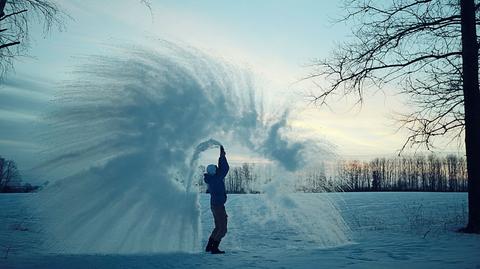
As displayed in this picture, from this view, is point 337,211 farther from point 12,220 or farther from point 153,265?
point 12,220

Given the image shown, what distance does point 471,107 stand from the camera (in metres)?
11.1

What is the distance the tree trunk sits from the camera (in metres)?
11.1

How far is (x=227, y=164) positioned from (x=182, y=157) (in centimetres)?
136

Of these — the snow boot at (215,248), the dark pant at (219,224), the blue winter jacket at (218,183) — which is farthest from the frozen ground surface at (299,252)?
the blue winter jacket at (218,183)

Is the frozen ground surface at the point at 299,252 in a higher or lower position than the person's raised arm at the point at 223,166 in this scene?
lower

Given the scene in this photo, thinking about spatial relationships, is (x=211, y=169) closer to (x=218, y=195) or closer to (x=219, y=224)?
(x=218, y=195)

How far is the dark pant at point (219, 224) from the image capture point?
8641 millimetres

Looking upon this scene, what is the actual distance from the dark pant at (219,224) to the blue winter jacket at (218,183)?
127 mm

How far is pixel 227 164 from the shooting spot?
8.95 metres

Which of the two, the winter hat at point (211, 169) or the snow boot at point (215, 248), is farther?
the winter hat at point (211, 169)

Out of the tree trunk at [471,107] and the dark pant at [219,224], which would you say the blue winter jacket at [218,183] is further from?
the tree trunk at [471,107]

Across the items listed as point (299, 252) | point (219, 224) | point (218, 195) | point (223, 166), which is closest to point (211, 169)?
point (223, 166)

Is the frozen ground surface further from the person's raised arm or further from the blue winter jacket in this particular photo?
the person's raised arm

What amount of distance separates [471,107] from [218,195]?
7.26 metres
